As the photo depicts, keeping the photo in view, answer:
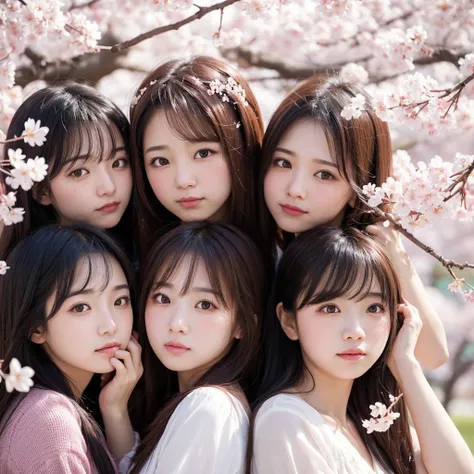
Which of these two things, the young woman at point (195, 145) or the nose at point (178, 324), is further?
the young woman at point (195, 145)

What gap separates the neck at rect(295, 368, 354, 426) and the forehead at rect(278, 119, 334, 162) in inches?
31.3

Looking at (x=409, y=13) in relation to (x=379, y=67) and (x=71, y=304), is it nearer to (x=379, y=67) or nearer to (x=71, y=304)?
(x=379, y=67)

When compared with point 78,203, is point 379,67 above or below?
above

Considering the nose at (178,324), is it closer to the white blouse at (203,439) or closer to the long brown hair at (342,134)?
the white blouse at (203,439)

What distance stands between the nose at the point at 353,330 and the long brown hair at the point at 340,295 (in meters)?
0.08

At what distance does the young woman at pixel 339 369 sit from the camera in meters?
2.96

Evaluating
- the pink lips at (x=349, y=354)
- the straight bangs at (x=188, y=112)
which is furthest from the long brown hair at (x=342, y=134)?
the pink lips at (x=349, y=354)

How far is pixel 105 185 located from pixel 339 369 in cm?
110

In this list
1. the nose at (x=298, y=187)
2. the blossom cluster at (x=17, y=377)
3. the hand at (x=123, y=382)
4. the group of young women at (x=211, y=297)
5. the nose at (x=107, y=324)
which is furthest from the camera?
the nose at (x=298, y=187)

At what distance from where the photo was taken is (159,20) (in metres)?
6.39

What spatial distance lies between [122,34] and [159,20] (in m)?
0.29

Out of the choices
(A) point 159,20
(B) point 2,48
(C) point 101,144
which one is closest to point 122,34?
(A) point 159,20

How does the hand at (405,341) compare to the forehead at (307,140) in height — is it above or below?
below

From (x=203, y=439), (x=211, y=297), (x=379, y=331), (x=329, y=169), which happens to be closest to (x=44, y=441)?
(x=203, y=439)
